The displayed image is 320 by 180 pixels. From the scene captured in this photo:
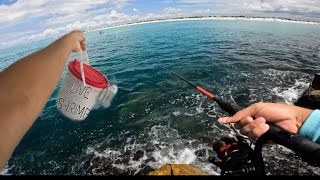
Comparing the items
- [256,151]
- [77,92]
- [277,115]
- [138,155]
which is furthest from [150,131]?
[256,151]

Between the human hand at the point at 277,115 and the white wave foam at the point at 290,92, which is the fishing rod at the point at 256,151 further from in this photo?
the white wave foam at the point at 290,92

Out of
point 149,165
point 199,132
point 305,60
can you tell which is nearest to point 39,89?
point 149,165

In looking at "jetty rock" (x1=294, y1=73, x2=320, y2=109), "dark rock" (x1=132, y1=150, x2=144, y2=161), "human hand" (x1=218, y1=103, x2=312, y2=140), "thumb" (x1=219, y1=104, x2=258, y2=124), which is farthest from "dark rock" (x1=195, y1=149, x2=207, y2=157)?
"thumb" (x1=219, y1=104, x2=258, y2=124)

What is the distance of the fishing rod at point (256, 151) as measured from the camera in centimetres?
171

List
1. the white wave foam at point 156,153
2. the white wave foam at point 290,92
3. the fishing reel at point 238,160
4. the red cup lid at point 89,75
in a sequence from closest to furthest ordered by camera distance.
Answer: the fishing reel at point 238,160, the red cup lid at point 89,75, the white wave foam at point 156,153, the white wave foam at point 290,92

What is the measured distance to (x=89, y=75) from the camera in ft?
15.1

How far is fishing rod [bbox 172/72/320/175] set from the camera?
1.71 metres

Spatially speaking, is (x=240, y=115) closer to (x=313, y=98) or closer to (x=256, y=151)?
(x=256, y=151)

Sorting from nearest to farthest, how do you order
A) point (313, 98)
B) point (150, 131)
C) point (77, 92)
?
point (77, 92) → point (150, 131) → point (313, 98)

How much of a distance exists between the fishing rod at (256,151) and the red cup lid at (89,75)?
2492mm

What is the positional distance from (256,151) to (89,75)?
3362mm

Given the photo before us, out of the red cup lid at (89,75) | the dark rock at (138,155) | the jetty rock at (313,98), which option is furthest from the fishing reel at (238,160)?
the jetty rock at (313,98)

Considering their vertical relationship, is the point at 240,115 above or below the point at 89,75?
below

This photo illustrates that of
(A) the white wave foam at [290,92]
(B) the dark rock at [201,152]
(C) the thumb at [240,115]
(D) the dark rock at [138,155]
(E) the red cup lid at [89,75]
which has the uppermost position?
(E) the red cup lid at [89,75]
